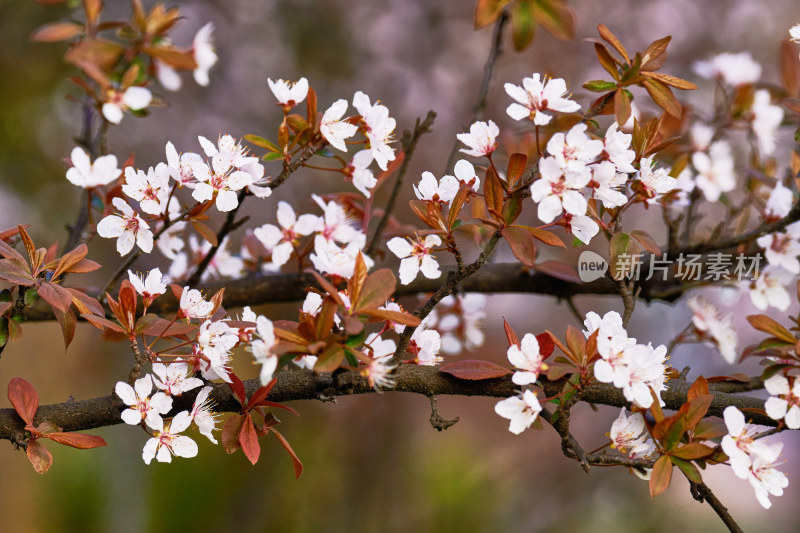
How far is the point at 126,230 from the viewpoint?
91 cm

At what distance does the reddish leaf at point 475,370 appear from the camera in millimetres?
798

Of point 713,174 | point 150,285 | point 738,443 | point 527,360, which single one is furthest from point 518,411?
point 713,174

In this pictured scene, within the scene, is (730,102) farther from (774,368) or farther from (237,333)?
(237,333)

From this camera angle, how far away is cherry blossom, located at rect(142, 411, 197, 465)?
0.82 meters

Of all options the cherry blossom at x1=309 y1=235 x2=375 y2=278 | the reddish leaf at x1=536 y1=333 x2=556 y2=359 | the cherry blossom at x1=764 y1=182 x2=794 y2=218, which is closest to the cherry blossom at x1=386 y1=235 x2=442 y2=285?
the cherry blossom at x1=309 y1=235 x2=375 y2=278

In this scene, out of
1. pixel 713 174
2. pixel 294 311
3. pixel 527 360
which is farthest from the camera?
pixel 294 311

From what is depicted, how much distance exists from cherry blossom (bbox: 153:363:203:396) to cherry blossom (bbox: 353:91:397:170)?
36 centimetres

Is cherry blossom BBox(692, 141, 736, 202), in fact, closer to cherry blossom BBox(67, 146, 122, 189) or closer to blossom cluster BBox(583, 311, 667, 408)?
blossom cluster BBox(583, 311, 667, 408)

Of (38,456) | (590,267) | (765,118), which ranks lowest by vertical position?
(38,456)

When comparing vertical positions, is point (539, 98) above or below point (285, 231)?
above

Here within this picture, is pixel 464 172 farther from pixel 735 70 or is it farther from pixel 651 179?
pixel 735 70

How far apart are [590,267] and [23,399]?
0.90 metres

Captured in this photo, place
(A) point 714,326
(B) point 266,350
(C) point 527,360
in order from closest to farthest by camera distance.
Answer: (B) point 266,350, (C) point 527,360, (A) point 714,326

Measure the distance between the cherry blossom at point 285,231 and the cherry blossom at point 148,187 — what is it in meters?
0.19
